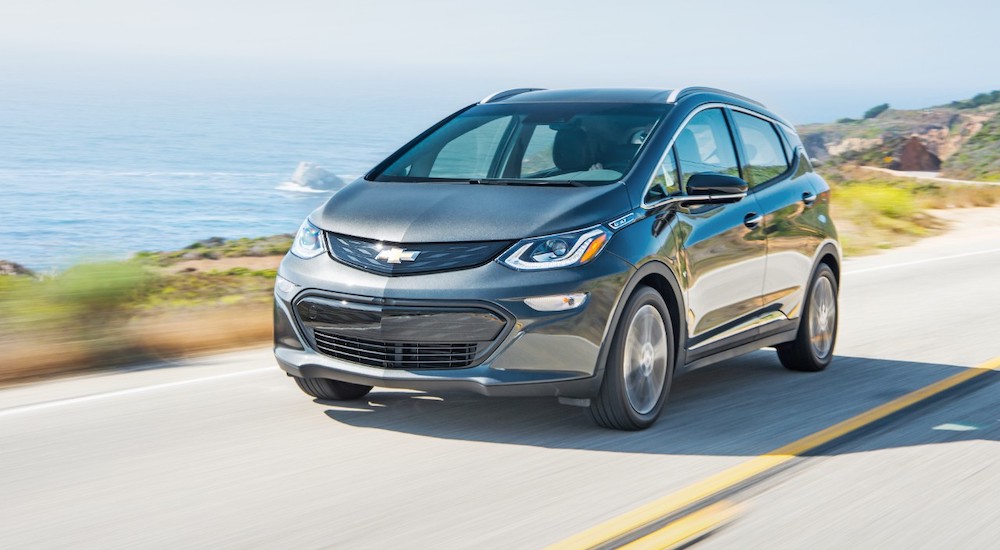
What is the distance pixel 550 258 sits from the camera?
5.70 meters

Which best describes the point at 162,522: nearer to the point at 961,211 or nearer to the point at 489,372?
the point at 489,372

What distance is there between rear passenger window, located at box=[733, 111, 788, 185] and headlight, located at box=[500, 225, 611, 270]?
6.33 ft

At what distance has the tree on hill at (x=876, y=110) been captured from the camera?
12550 centimetres

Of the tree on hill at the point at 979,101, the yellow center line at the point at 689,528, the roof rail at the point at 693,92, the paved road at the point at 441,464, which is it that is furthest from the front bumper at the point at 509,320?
the tree on hill at the point at 979,101

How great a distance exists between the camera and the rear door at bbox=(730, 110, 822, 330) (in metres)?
7.41

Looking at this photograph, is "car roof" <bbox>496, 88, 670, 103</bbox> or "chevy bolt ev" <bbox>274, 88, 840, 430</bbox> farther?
"car roof" <bbox>496, 88, 670, 103</bbox>

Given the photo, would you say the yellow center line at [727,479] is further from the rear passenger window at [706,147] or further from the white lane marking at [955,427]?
the rear passenger window at [706,147]

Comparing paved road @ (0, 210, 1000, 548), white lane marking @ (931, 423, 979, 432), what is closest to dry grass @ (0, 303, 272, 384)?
paved road @ (0, 210, 1000, 548)

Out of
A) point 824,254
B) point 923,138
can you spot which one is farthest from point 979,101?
point 824,254

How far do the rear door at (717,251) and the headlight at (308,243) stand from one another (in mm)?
1768

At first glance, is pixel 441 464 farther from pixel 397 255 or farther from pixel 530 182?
pixel 530 182

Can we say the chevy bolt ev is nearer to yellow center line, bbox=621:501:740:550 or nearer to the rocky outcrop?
yellow center line, bbox=621:501:740:550

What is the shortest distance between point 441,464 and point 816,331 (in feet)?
11.7

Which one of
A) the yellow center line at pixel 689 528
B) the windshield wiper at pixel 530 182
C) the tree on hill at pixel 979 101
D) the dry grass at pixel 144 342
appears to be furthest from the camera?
the tree on hill at pixel 979 101
